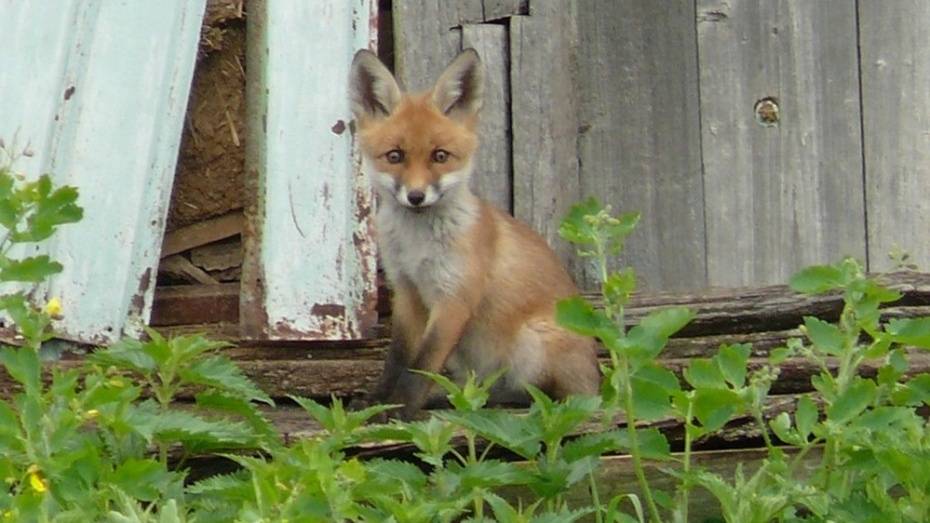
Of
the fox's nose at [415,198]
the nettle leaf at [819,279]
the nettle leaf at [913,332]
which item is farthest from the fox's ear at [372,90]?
the nettle leaf at [913,332]

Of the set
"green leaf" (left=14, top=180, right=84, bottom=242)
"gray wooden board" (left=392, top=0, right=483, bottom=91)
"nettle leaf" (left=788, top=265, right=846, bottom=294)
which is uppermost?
"gray wooden board" (left=392, top=0, right=483, bottom=91)

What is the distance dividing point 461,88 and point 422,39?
31.7 inches

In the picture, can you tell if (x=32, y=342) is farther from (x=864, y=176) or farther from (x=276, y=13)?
(x=864, y=176)

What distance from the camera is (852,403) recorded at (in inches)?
146

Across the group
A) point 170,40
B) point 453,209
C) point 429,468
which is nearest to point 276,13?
point 170,40

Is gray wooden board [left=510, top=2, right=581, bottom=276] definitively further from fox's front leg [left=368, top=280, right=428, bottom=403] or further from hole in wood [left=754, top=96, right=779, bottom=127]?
fox's front leg [left=368, top=280, right=428, bottom=403]

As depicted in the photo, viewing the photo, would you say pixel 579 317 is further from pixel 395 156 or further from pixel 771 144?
pixel 771 144

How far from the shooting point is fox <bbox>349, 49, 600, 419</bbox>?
18.7 ft

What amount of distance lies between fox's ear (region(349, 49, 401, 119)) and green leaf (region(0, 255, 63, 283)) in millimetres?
2029

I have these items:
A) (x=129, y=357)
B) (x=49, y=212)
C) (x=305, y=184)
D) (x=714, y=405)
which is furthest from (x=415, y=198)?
(x=714, y=405)

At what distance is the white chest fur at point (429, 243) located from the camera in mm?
5738

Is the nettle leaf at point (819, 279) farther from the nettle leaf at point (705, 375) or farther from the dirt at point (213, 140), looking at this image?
the dirt at point (213, 140)

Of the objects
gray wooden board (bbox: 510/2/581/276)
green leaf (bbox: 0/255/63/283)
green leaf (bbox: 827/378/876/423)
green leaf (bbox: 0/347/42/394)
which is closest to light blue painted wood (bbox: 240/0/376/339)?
gray wooden board (bbox: 510/2/581/276)

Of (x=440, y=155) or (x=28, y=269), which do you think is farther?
(x=440, y=155)
